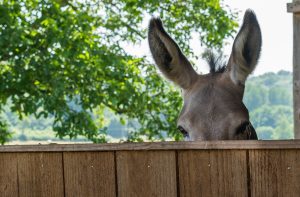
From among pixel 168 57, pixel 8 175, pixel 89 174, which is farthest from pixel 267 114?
pixel 89 174

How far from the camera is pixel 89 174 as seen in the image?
9.77 ft

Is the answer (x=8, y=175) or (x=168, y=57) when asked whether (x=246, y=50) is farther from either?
(x=8, y=175)

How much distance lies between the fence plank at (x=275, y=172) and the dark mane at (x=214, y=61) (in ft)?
6.09

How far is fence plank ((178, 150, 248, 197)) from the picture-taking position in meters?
2.49

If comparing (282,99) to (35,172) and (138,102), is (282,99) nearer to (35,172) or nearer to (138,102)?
(138,102)

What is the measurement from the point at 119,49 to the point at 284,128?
32.6m

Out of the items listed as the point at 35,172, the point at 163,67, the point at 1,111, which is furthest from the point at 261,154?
the point at 1,111

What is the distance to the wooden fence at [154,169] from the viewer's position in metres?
2.42

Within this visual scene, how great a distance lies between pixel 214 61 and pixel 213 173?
196cm

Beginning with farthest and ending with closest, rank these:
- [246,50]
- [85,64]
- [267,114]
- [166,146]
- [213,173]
A: 1. [267,114]
2. [85,64]
3. [246,50]
4. [166,146]
5. [213,173]

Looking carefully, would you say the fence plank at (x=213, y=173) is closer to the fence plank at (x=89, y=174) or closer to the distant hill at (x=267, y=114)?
the fence plank at (x=89, y=174)

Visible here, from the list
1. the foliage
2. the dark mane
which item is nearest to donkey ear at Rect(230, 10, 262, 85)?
the dark mane

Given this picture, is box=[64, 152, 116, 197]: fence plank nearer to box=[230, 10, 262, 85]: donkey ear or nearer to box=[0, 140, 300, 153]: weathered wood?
box=[0, 140, 300, 153]: weathered wood

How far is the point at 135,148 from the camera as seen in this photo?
280cm
